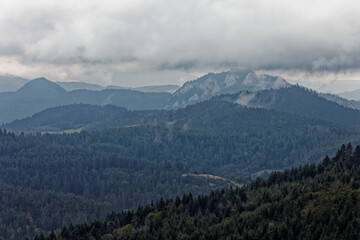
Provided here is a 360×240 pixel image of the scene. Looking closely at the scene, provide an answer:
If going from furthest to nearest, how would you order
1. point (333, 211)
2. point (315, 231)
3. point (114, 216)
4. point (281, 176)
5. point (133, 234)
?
Result: point (281, 176), point (114, 216), point (133, 234), point (333, 211), point (315, 231)

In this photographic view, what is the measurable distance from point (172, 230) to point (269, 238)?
33.2 metres

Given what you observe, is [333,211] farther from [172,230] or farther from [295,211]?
[172,230]

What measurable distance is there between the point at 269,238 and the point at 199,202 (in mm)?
53746

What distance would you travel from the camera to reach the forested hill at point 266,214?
4449 inches

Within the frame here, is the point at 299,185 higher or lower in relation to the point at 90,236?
higher

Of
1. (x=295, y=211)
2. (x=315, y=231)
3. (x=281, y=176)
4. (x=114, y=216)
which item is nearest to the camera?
(x=315, y=231)

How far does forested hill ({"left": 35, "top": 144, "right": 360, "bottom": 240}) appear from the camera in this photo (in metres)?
113

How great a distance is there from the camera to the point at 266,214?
130625 mm

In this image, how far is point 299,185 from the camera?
153750 millimetres

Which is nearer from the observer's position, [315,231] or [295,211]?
[315,231]

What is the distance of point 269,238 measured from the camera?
111 metres

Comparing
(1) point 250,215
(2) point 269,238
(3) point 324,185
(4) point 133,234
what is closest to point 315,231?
(2) point 269,238

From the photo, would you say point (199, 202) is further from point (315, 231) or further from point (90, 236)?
point (315, 231)

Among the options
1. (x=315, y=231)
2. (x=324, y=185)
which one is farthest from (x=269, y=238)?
(x=324, y=185)
